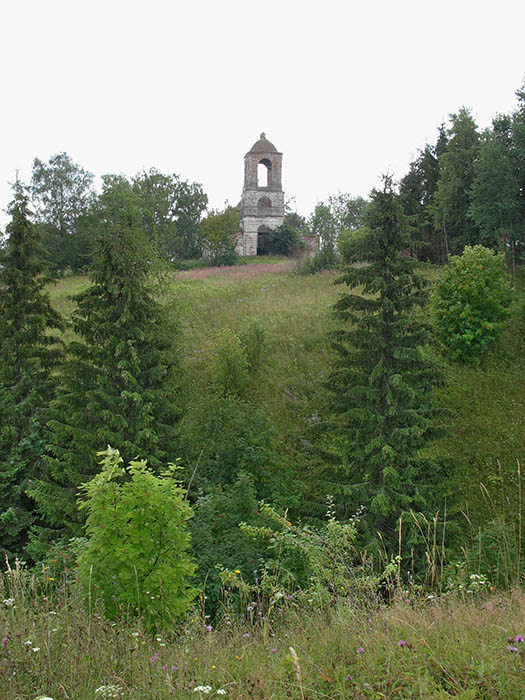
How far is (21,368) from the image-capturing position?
13.4 metres

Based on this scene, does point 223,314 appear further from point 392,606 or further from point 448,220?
point 392,606

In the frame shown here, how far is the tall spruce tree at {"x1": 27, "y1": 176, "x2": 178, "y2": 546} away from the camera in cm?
1161

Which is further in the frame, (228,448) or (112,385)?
(112,385)

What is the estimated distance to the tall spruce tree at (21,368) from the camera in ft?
40.2

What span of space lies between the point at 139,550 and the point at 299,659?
2.13 meters

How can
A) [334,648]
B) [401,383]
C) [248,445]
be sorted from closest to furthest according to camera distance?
[334,648] < [401,383] < [248,445]

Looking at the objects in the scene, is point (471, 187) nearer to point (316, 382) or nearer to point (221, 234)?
point (221, 234)

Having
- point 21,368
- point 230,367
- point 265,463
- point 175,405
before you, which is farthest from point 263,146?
point 265,463

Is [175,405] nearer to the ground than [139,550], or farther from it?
nearer to the ground

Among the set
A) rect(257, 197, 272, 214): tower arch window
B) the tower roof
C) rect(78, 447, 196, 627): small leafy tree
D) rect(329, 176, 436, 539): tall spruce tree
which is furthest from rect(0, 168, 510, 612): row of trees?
the tower roof

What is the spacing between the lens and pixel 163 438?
1245 centimetres

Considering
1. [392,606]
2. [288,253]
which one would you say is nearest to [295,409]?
[392,606]

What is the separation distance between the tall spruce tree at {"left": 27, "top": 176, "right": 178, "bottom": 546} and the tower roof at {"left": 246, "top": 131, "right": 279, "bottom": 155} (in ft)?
129

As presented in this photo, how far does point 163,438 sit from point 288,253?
3791cm
